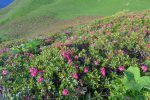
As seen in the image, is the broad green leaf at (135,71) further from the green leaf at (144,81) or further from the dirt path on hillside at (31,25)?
the dirt path on hillside at (31,25)

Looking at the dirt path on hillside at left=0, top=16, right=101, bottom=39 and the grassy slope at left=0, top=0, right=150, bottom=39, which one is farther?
the grassy slope at left=0, top=0, right=150, bottom=39

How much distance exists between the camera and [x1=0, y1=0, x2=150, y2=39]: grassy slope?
4109 cm

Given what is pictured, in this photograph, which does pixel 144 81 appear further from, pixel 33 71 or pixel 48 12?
pixel 48 12

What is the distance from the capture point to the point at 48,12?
1898 inches

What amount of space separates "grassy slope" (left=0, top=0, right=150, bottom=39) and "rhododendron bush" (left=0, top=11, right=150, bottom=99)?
27698 millimetres

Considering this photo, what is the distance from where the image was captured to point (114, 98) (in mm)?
9180

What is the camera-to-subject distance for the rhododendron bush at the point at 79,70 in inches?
358


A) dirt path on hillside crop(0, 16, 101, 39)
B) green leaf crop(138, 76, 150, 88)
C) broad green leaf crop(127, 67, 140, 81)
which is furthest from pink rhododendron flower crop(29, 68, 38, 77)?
dirt path on hillside crop(0, 16, 101, 39)

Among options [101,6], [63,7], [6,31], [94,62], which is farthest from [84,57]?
[63,7]


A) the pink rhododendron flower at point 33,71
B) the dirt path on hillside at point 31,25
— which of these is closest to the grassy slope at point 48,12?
the dirt path on hillside at point 31,25

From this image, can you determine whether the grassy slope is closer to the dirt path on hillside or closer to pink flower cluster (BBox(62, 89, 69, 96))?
the dirt path on hillside

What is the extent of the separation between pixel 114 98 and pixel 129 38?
9.76 ft

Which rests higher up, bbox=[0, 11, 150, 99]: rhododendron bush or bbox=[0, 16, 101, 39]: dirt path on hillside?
bbox=[0, 11, 150, 99]: rhododendron bush

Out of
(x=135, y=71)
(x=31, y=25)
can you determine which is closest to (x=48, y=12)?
(x=31, y=25)
